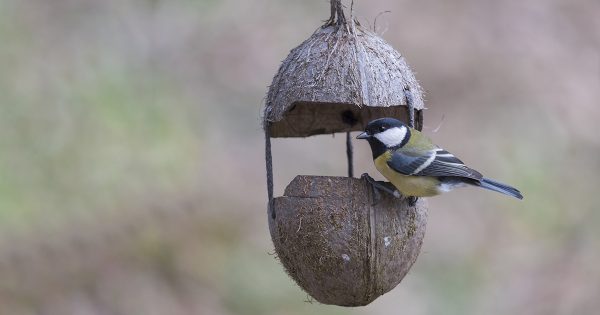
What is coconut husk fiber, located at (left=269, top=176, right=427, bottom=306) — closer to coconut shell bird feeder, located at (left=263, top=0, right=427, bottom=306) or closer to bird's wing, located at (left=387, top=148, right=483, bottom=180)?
coconut shell bird feeder, located at (left=263, top=0, right=427, bottom=306)

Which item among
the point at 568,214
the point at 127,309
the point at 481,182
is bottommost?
the point at 127,309

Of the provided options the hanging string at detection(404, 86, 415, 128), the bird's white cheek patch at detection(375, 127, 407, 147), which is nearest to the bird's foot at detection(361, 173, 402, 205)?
the bird's white cheek patch at detection(375, 127, 407, 147)

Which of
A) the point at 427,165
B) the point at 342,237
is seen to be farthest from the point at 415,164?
the point at 342,237

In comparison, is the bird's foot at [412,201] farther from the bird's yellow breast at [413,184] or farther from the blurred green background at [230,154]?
the blurred green background at [230,154]

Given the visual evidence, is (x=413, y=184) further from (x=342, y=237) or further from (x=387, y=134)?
(x=342, y=237)

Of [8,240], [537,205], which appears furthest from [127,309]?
[537,205]

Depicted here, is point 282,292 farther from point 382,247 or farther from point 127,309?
point 382,247
